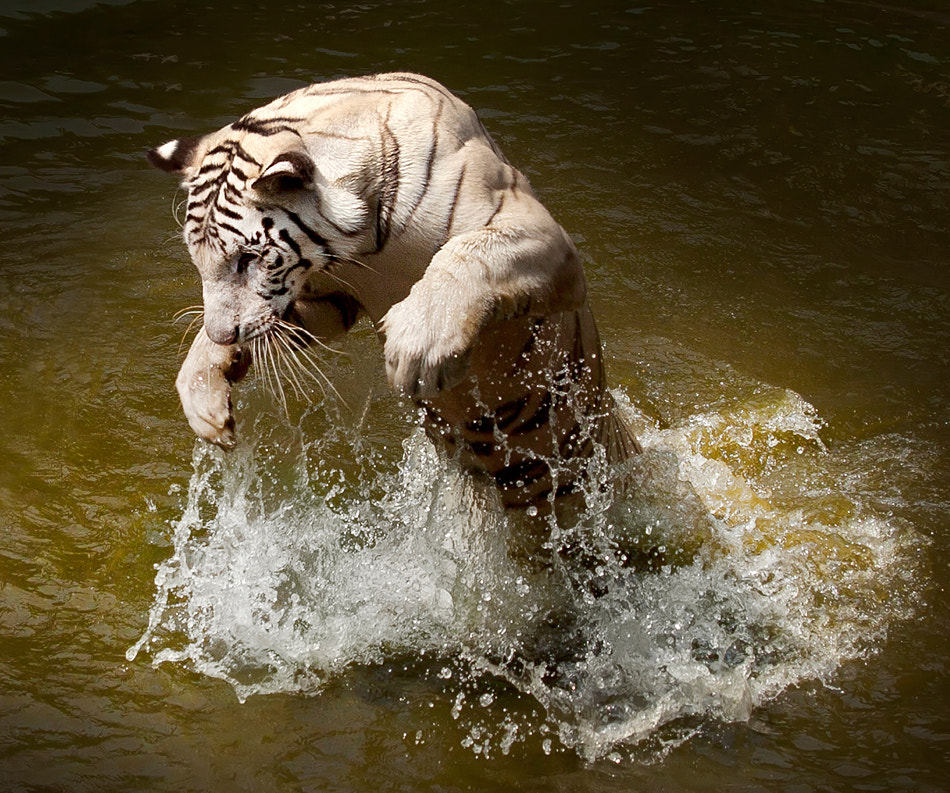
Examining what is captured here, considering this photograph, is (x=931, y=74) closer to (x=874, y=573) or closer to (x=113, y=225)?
(x=874, y=573)

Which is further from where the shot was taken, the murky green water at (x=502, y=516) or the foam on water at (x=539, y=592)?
the foam on water at (x=539, y=592)

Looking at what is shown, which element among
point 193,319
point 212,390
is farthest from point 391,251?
point 193,319

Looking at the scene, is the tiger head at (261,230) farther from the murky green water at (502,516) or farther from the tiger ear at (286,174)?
the murky green water at (502,516)

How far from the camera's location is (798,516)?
2.46 metres

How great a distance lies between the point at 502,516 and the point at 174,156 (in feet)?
3.01

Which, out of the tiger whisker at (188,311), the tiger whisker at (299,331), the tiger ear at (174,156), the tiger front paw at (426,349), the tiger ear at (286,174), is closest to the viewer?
the tiger front paw at (426,349)

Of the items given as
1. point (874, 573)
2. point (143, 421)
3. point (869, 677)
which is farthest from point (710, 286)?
point (143, 421)

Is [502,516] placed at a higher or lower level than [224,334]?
lower

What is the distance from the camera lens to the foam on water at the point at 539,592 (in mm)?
1978

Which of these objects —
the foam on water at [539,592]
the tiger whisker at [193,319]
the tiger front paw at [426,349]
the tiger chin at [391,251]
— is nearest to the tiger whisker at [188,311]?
the tiger whisker at [193,319]

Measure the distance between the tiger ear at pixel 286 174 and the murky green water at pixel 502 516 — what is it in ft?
2.40

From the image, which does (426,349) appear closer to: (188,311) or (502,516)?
(502,516)

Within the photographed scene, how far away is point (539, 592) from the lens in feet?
7.14

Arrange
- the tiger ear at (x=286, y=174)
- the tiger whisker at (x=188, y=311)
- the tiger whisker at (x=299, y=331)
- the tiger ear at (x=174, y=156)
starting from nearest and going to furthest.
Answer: the tiger ear at (x=286, y=174), the tiger whisker at (x=299, y=331), the tiger ear at (x=174, y=156), the tiger whisker at (x=188, y=311)
